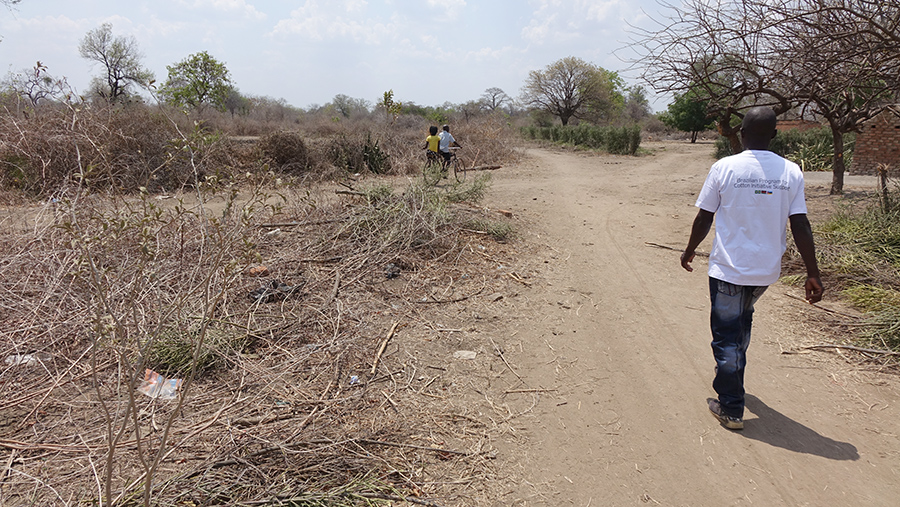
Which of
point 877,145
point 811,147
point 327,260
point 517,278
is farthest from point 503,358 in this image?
point 811,147

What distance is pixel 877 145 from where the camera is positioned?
1345cm

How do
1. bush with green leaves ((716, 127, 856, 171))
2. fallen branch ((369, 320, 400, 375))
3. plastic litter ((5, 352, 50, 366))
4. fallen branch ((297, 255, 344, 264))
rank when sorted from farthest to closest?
bush with green leaves ((716, 127, 856, 171))
fallen branch ((297, 255, 344, 264))
fallen branch ((369, 320, 400, 375))
plastic litter ((5, 352, 50, 366))

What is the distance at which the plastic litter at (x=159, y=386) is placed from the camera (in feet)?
9.23

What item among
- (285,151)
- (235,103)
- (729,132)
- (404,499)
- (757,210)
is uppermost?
(235,103)

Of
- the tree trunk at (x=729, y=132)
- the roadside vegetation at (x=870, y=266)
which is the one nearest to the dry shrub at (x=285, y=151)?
the tree trunk at (x=729, y=132)

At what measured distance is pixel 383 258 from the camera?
5039mm

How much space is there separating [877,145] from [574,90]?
108 feet

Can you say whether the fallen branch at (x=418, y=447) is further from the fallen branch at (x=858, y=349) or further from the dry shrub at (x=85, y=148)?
the dry shrub at (x=85, y=148)

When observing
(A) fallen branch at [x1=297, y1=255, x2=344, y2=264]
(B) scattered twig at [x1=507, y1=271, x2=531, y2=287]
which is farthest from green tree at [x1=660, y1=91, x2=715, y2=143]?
(A) fallen branch at [x1=297, y1=255, x2=344, y2=264]

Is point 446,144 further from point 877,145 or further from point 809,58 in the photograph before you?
point 877,145

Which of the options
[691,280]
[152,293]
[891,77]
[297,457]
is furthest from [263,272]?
[891,77]

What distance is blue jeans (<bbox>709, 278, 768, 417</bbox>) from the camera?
258cm

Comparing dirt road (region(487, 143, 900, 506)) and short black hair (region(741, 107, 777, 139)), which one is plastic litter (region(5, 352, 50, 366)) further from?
short black hair (region(741, 107, 777, 139))

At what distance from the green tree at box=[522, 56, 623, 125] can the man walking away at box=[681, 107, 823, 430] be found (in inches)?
1720
